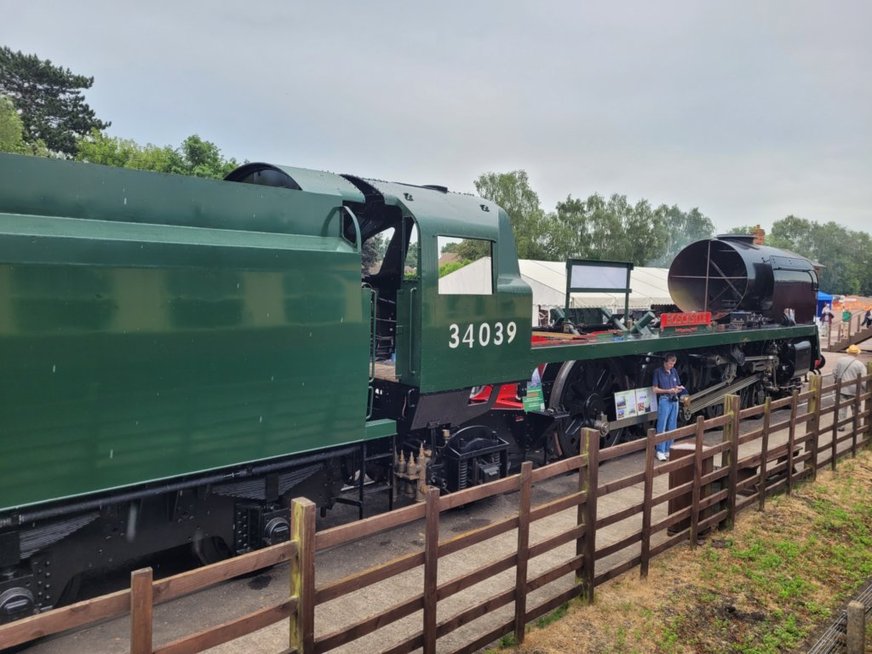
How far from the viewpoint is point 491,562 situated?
13.3 feet

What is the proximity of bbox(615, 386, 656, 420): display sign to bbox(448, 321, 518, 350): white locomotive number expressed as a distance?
314 centimetres

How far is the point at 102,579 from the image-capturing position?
17.0 ft

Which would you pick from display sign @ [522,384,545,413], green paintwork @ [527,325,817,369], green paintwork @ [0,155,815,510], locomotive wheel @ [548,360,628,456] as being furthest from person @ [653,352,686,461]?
green paintwork @ [0,155,815,510]

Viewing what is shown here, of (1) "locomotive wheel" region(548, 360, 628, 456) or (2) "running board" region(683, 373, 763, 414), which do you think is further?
(2) "running board" region(683, 373, 763, 414)

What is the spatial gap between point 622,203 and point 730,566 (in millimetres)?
47720

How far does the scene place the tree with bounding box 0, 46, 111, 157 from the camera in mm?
37169

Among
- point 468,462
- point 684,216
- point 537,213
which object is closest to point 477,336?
point 468,462

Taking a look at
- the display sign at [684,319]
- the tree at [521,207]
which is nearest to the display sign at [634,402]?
the display sign at [684,319]

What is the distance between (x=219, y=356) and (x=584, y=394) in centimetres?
596

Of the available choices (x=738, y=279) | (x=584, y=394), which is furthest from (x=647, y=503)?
(x=738, y=279)

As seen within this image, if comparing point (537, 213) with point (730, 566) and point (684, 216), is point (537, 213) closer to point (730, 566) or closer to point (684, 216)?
point (730, 566)

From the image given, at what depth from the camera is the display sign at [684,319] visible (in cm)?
1017

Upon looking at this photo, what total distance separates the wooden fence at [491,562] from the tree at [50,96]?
132ft

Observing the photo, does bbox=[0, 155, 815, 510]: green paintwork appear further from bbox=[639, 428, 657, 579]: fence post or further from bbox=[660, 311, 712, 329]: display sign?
bbox=[660, 311, 712, 329]: display sign
